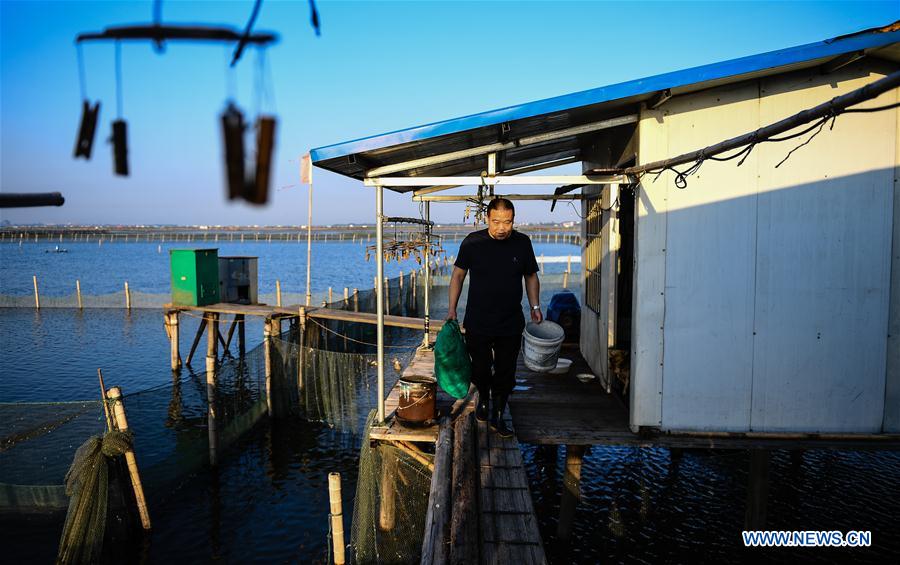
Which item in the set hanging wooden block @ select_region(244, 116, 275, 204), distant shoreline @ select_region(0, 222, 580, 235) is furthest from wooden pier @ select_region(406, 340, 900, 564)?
distant shoreline @ select_region(0, 222, 580, 235)

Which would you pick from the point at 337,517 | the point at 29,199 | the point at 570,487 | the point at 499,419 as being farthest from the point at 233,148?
the point at 570,487

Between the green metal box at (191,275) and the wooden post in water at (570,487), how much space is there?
13.5 meters

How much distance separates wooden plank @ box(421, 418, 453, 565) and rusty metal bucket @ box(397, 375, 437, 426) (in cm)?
61

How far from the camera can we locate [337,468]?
35.9ft

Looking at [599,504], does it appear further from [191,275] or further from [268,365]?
[191,275]

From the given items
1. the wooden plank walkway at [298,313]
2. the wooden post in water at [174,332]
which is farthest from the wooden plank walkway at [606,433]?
the wooden post in water at [174,332]

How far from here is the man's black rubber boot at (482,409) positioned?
5.52 meters

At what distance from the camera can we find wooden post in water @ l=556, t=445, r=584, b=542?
658 cm

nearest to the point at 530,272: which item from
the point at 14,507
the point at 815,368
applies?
the point at 815,368

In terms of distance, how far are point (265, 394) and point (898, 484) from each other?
12.7 metres

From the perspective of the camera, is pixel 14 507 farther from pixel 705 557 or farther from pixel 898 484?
pixel 898 484

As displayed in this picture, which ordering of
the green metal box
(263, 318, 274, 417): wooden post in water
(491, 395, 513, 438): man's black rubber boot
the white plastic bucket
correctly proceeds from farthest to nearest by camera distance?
1. the green metal box
2. (263, 318, 274, 417): wooden post in water
3. the white plastic bucket
4. (491, 395, 513, 438): man's black rubber boot

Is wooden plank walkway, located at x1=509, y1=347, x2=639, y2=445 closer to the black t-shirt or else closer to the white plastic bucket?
the white plastic bucket

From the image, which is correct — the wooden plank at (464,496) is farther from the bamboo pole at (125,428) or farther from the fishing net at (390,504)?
the bamboo pole at (125,428)
